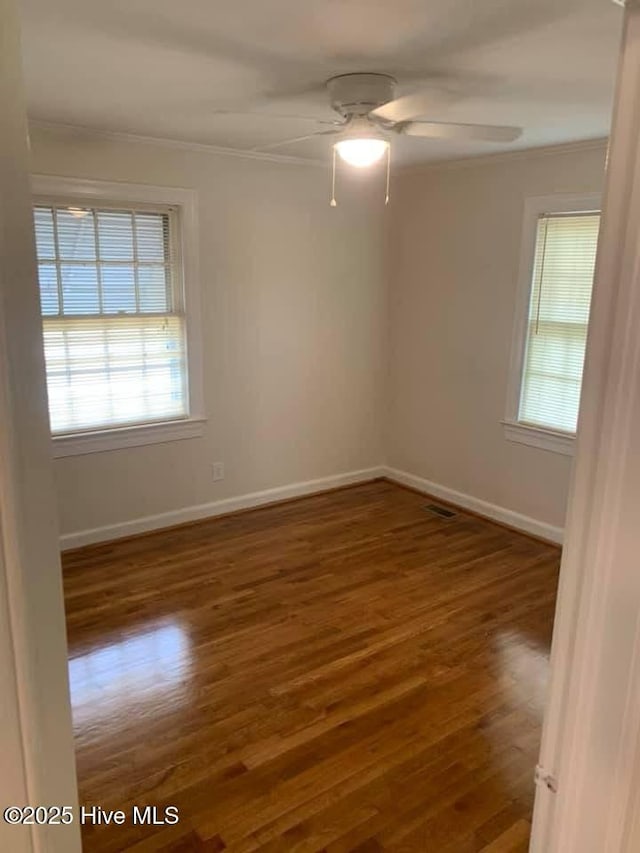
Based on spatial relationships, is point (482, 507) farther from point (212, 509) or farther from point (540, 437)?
point (212, 509)

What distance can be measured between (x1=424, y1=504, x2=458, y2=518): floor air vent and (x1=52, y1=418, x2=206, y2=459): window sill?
1776mm

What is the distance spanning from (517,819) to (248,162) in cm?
381

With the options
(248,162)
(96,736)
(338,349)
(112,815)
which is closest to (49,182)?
(248,162)

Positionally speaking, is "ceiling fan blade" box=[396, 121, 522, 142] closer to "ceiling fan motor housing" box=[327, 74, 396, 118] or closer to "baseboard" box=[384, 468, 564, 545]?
"ceiling fan motor housing" box=[327, 74, 396, 118]

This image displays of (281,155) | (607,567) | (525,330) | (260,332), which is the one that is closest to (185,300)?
(260,332)

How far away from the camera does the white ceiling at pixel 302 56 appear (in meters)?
1.78

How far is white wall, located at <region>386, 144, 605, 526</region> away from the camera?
3992 millimetres

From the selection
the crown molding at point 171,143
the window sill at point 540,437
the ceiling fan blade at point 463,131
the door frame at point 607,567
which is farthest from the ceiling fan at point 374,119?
the window sill at point 540,437

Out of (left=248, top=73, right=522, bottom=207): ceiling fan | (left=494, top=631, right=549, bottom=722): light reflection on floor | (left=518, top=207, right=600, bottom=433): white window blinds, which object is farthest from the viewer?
(left=518, top=207, right=600, bottom=433): white window blinds

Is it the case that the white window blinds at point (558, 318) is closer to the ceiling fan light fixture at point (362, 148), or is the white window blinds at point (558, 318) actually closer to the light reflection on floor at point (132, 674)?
the ceiling fan light fixture at point (362, 148)

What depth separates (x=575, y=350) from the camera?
3836 mm

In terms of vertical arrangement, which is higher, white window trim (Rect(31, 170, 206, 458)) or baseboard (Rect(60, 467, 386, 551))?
white window trim (Rect(31, 170, 206, 458))

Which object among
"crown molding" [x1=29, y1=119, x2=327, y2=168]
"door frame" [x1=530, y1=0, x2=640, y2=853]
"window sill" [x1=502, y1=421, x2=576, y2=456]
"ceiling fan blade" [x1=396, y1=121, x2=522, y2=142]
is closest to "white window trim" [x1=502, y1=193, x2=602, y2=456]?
"window sill" [x1=502, y1=421, x2=576, y2=456]

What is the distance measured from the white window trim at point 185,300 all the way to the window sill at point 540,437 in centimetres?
211
